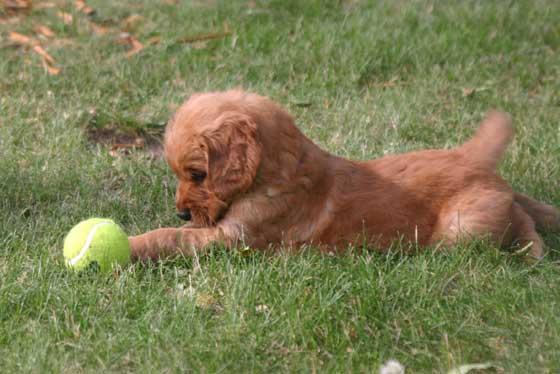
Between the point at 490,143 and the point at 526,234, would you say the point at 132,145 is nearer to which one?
the point at 490,143

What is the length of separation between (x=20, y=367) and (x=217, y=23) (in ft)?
16.8

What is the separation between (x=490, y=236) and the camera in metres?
4.52

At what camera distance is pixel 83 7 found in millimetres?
8516

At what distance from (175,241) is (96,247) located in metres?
0.40

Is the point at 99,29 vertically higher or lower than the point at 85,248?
lower

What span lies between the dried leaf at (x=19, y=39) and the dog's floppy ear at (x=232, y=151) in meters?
3.98

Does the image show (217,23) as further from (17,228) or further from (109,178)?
(17,228)

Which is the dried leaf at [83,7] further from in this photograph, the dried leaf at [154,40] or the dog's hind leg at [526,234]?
the dog's hind leg at [526,234]

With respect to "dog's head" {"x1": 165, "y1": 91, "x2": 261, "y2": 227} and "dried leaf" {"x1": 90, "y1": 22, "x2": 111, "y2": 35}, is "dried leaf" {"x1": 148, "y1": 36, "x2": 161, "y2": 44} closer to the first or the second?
"dried leaf" {"x1": 90, "y1": 22, "x2": 111, "y2": 35}

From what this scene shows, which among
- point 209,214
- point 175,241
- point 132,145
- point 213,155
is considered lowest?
point 132,145

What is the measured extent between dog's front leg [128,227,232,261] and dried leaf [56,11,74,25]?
4.28 m

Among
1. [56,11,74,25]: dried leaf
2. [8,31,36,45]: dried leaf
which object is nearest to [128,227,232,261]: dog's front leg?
[8,31,36,45]: dried leaf

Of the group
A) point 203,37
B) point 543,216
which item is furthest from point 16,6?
point 543,216

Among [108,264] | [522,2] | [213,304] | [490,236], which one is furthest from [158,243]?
[522,2]
